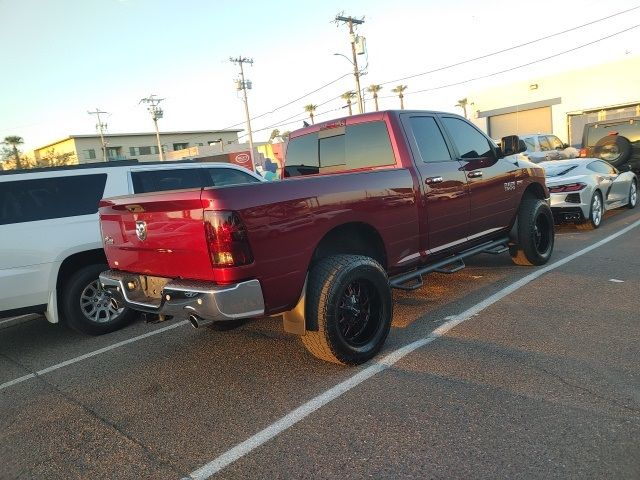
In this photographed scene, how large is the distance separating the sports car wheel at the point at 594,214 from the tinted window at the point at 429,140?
5.28 m

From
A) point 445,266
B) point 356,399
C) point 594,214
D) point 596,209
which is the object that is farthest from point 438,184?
point 596,209

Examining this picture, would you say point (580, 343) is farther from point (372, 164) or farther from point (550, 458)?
point (372, 164)

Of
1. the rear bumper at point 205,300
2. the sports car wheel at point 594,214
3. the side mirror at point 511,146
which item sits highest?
the side mirror at point 511,146

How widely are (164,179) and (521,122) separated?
35296 mm

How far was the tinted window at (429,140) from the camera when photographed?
15.8 feet

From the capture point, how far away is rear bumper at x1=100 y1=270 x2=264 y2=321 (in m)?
3.13

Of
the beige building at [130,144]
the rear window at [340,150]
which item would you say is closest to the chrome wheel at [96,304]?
the rear window at [340,150]

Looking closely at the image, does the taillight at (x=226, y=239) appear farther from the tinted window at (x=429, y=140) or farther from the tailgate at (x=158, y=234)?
the tinted window at (x=429, y=140)

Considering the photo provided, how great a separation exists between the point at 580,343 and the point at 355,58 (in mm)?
32622

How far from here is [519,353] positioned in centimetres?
382

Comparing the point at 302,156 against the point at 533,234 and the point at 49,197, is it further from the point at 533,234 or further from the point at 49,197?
the point at 533,234

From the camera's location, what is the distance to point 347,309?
3818 millimetres

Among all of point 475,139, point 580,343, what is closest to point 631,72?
point 475,139

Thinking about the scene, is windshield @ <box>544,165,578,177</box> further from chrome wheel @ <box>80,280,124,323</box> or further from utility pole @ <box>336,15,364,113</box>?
utility pole @ <box>336,15,364,113</box>
